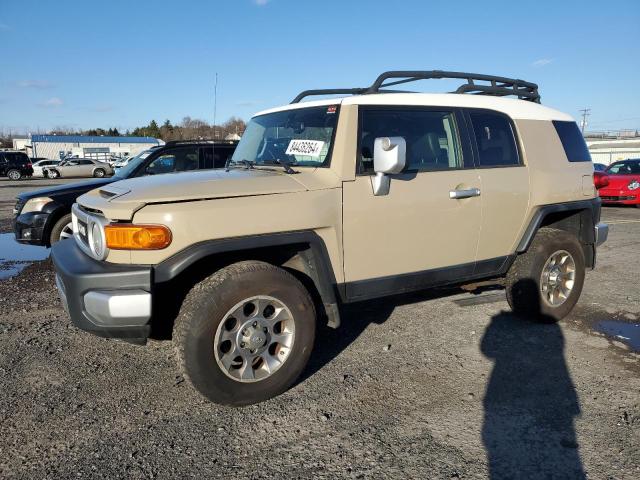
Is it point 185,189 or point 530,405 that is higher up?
point 185,189

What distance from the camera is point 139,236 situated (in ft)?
9.01

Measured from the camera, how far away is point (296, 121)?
12.5 ft

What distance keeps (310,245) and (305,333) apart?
23.1 inches

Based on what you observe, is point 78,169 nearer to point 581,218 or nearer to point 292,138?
point 292,138

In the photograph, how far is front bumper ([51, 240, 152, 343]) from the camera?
2715 millimetres

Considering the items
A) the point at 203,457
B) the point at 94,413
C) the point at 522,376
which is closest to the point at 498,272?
the point at 522,376

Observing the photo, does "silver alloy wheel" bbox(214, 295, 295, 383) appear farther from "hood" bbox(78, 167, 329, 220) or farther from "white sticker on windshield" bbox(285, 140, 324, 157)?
"white sticker on windshield" bbox(285, 140, 324, 157)

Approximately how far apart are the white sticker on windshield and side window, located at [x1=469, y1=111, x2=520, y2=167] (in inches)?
55.2

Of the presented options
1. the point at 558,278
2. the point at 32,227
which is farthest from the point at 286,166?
the point at 32,227

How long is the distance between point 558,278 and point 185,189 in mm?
3597

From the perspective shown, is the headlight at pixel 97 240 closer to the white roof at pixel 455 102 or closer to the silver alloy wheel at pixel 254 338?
the silver alloy wheel at pixel 254 338

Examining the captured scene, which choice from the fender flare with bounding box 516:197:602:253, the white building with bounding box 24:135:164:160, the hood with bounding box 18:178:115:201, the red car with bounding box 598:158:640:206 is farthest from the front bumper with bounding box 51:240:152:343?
the white building with bounding box 24:135:164:160

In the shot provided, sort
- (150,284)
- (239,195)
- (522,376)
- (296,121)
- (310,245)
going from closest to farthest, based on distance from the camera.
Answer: (150,284)
(239,195)
(310,245)
(522,376)
(296,121)

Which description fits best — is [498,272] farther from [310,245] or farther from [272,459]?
[272,459]
